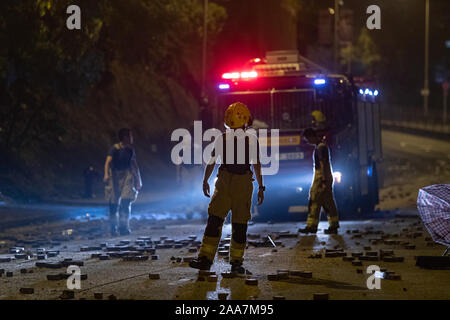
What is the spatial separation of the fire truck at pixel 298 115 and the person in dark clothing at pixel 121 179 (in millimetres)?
3503

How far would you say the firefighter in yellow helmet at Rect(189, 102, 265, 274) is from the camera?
388 inches

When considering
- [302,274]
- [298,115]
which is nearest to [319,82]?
[298,115]

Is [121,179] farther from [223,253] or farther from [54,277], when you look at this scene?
[54,277]

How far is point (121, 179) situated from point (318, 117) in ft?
14.4

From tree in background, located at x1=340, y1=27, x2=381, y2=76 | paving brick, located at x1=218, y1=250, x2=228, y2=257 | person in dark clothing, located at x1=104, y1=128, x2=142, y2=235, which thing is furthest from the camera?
tree in background, located at x1=340, y1=27, x2=381, y2=76

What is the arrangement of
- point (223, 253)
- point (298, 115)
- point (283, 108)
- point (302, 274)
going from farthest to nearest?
point (283, 108), point (298, 115), point (223, 253), point (302, 274)

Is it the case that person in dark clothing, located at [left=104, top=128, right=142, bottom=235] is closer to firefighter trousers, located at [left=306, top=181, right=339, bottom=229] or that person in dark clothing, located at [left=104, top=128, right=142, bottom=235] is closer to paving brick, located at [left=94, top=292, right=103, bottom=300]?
firefighter trousers, located at [left=306, top=181, right=339, bottom=229]

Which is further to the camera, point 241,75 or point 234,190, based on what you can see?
point 241,75

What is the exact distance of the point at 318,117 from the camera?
1816 cm

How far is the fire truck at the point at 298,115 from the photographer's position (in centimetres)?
1877

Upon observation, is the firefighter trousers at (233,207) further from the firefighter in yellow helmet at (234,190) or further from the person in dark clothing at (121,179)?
the person in dark clothing at (121,179)

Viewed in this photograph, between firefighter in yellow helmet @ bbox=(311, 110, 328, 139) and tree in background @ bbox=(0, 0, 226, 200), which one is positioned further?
tree in background @ bbox=(0, 0, 226, 200)

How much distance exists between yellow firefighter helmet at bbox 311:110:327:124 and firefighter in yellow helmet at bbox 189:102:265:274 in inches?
316

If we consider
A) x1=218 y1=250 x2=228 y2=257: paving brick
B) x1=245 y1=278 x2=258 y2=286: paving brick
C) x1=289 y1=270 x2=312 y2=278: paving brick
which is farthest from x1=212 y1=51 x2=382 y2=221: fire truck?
x1=245 y1=278 x2=258 y2=286: paving brick
